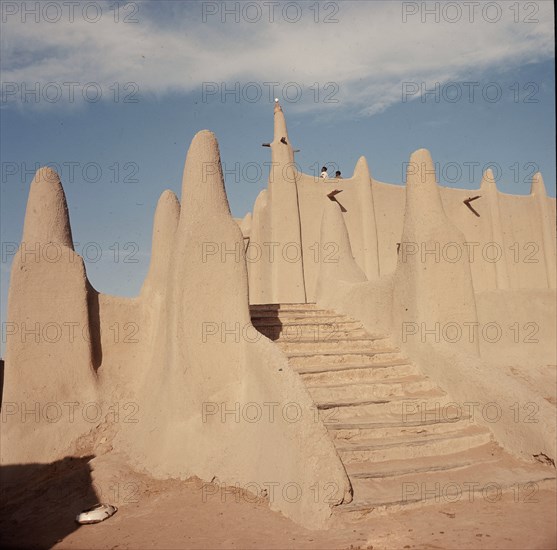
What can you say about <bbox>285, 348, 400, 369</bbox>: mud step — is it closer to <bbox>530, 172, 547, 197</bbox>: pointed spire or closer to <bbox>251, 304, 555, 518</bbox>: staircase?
<bbox>251, 304, 555, 518</bbox>: staircase

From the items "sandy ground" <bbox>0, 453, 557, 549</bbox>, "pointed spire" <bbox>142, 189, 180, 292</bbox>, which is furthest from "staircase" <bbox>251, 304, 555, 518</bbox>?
"pointed spire" <bbox>142, 189, 180, 292</bbox>

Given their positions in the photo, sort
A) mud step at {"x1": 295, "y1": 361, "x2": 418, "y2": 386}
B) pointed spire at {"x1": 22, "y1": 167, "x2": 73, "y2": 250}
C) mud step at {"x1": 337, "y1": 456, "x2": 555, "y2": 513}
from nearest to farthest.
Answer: mud step at {"x1": 337, "y1": 456, "x2": 555, "y2": 513} < mud step at {"x1": 295, "y1": 361, "x2": 418, "y2": 386} < pointed spire at {"x1": 22, "y1": 167, "x2": 73, "y2": 250}

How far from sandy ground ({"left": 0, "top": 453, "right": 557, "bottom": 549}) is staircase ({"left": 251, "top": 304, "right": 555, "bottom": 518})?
0.16 meters

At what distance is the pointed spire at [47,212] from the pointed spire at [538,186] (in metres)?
19.4

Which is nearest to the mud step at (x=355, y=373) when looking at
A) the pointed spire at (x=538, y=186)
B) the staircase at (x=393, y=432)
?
the staircase at (x=393, y=432)

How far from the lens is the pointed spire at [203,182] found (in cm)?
749

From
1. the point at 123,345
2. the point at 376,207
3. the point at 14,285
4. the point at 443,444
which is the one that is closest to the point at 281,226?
the point at 376,207

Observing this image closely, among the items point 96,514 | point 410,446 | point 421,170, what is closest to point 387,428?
point 410,446

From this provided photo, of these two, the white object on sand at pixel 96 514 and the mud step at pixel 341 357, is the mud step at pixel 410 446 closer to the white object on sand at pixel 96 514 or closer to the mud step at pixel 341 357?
the mud step at pixel 341 357

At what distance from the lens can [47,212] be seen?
28.0 ft

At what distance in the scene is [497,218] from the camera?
66.3ft

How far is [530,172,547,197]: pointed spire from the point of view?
21734 mm

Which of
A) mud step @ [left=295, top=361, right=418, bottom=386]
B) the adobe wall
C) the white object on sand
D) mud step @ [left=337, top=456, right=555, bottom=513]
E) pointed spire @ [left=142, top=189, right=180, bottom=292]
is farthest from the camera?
pointed spire @ [left=142, top=189, right=180, bottom=292]

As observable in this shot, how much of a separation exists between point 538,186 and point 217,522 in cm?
2101
